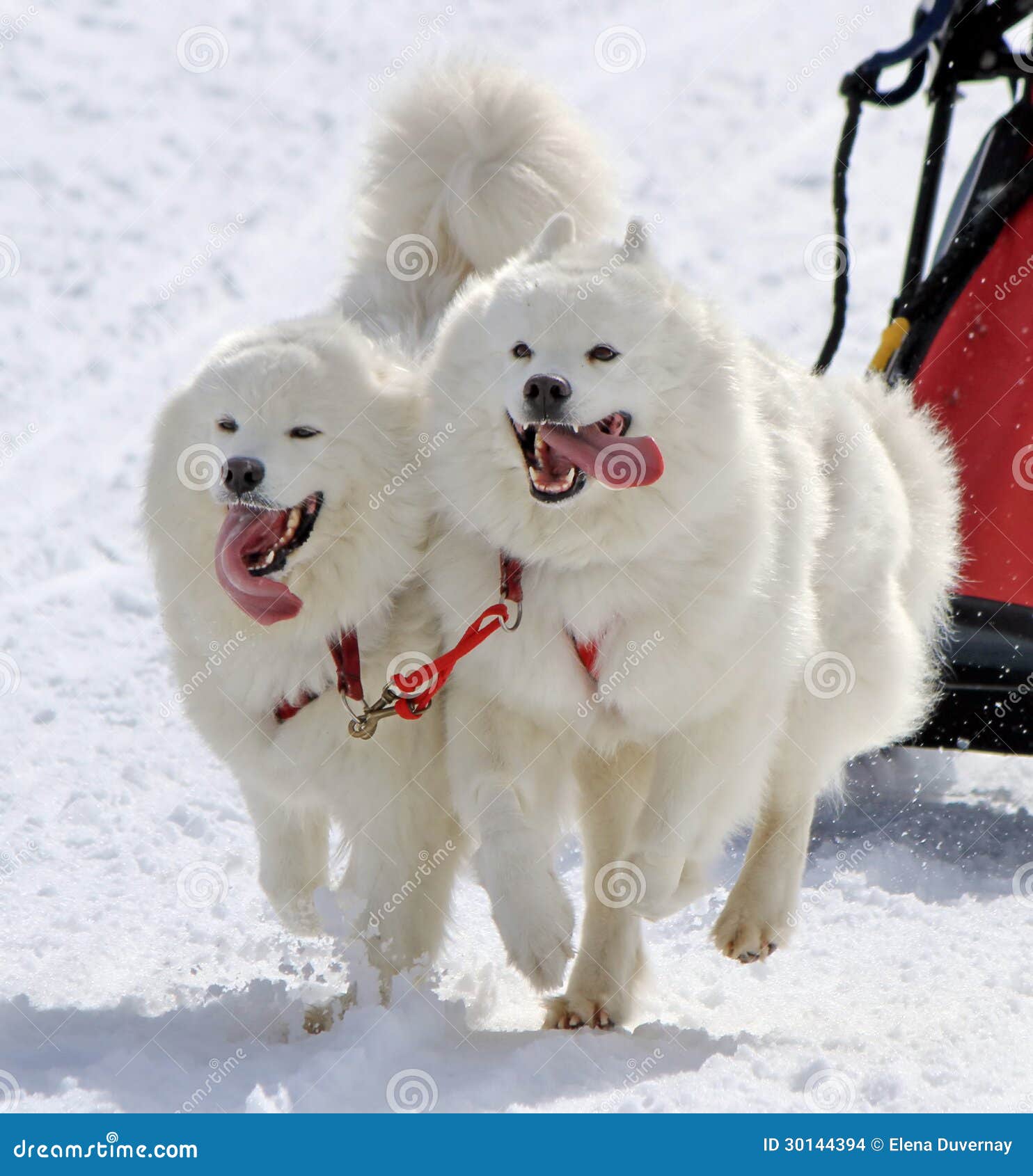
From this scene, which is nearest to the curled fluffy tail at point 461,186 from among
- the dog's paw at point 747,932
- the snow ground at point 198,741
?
the snow ground at point 198,741

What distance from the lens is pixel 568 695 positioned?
306 centimetres

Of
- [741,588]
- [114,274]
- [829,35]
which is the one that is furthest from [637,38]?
[741,588]

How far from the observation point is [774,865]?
3574 millimetres

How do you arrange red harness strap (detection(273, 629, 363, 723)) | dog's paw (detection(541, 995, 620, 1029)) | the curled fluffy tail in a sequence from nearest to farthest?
red harness strap (detection(273, 629, 363, 723))
dog's paw (detection(541, 995, 620, 1029))
the curled fluffy tail

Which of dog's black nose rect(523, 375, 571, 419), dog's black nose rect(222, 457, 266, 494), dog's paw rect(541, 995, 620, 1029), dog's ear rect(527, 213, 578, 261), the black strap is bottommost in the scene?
dog's paw rect(541, 995, 620, 1029)

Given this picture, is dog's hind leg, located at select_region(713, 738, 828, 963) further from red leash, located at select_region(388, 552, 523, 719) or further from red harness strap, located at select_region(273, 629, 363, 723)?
red harness strap, located at select_region(273, 629, 363, 723)

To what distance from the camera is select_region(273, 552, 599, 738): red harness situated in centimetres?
A: 302

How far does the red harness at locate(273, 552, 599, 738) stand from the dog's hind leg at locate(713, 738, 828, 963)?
839mm

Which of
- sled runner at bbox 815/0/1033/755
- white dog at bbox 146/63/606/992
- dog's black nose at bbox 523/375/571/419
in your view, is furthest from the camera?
sled runner at bbox 815/0/1033/755

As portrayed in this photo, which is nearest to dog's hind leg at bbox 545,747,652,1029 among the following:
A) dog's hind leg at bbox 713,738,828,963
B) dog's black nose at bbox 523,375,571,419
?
dog's hind leg at bbox 713,738,828,963

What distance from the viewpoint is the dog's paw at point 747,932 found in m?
3.41

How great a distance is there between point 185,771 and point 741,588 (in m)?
2.39

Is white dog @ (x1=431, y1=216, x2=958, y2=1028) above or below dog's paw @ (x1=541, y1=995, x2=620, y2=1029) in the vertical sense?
above

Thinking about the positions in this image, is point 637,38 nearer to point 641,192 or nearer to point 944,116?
point 641,192
